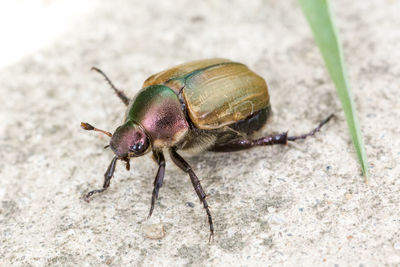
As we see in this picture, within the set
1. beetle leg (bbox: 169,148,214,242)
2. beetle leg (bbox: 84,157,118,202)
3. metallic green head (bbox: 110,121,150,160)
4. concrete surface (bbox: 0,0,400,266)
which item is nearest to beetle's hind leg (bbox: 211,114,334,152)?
concrete surface (bbox: 0,0,400,266)

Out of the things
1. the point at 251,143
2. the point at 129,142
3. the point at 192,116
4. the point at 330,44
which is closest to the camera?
the point at 330,44

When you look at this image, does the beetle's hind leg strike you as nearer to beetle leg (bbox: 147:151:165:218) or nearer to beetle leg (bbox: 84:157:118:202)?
beetle leg (bbox: 147:151:165:218)

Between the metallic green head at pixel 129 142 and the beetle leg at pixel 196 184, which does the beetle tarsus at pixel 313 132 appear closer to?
the beetle leg at pixel 196 184

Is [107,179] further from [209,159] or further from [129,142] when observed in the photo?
[209,159]

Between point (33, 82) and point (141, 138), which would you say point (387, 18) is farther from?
point (33, 82)

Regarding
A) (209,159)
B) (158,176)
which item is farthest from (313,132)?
(158,176)

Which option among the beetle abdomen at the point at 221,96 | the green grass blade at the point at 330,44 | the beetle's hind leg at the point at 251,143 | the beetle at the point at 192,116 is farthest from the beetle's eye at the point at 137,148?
the green grass blade at the point at 330,44
